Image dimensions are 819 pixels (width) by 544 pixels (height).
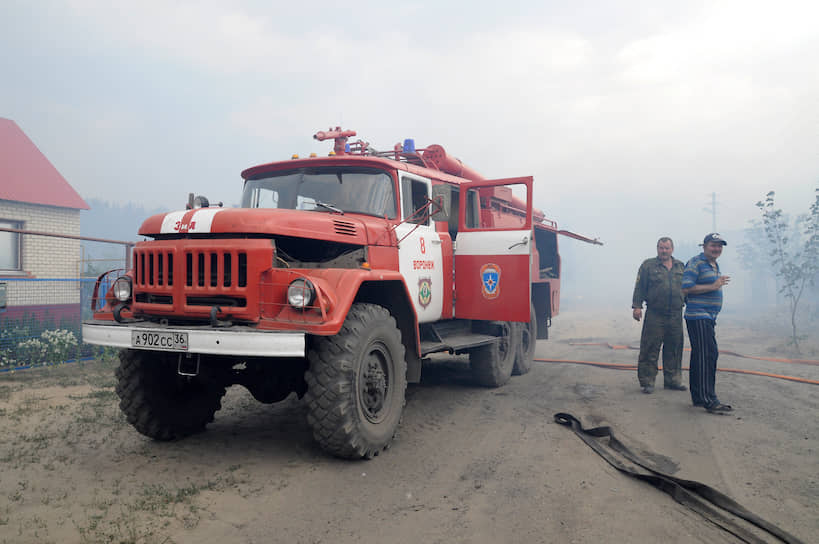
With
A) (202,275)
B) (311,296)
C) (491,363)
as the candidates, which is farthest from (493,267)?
(202,275)

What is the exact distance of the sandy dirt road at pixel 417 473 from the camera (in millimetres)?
3131

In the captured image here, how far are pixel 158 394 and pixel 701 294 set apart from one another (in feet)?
18.2

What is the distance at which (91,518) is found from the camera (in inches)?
124

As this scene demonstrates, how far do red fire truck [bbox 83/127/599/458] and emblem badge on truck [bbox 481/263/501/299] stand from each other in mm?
12

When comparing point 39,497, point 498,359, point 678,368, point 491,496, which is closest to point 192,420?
point 39,497

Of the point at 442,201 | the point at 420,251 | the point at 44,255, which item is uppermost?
the point at 442,201

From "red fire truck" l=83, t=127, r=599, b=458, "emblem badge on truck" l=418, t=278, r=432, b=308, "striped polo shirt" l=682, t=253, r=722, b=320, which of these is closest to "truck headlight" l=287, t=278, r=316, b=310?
"red fire truck" l=83, t=127, r=599, b=458

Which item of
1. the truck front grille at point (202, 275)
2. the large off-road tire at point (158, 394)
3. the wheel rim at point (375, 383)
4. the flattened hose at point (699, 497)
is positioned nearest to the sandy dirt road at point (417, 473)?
the flattened hose at point (699, 497)

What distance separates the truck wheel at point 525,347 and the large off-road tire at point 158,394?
4.69m

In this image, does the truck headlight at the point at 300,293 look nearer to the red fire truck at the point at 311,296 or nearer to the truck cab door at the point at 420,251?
the red fire truck at the point at 311,296

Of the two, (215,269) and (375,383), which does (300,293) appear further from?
(375,383)

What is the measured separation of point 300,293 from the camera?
12.6 ft

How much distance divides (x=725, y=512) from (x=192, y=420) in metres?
4.20

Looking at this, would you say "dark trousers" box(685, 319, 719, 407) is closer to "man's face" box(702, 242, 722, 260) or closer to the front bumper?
"man's face" box(702, 242, 722, 260)
